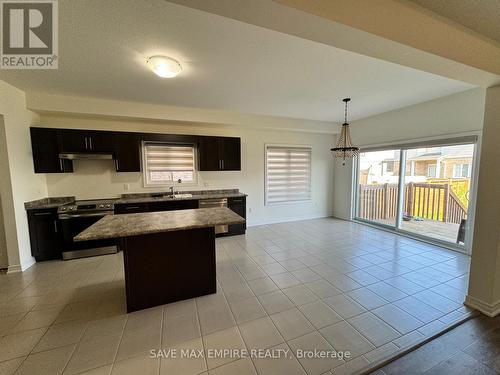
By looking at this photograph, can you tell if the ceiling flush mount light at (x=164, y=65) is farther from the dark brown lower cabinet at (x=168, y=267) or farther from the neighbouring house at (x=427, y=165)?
the neighbouring house at (x=427, y=165)

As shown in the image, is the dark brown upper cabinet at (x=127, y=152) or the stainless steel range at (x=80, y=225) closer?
the stainless steel range at (x=80, y=225)

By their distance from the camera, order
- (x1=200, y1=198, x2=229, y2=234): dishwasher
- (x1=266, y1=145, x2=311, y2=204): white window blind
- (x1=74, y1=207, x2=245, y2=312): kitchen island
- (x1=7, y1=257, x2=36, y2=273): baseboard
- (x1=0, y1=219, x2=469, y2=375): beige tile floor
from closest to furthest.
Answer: (x1=0, y1=219, x2=469, y2=375): beige tile floor
(x1=74, y1=207, x2=245, y2=312): kitchen island
(x1=7, y1=257, x2=36, y2=273): baseboard
(x1=200, y1=198, x2=229, y2=234): dishwasher
(x1=266, y1=145, x2=311, y2=204): white window blind

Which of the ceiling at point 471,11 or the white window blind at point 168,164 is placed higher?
the ceiling at point 471,11

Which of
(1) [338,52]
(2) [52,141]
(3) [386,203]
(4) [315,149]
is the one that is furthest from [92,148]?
(3) [386,203]

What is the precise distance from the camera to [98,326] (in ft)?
6.48

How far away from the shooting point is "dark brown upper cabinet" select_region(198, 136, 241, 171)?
4621 millimetres

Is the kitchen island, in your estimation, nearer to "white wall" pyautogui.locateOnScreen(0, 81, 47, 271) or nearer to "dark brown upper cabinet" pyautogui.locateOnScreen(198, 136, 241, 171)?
"white wall" pyautogui.locateOnScreen(0, 81, 47, 271)

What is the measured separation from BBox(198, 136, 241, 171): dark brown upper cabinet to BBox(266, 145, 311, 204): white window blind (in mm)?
1045

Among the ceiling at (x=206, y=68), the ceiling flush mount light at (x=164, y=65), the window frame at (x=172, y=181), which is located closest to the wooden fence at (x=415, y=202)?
the ceiling at (x=206, y=68)

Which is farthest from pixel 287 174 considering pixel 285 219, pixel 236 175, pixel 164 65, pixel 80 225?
pixel 80 225

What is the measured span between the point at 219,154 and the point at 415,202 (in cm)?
446

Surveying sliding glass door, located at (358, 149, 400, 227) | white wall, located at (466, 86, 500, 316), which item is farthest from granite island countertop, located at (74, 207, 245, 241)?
sliding glass door, located at (358, 149, 400, 227)

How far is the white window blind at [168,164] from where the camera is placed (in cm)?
448

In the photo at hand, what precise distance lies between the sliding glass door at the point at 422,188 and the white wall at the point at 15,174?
6959mm
